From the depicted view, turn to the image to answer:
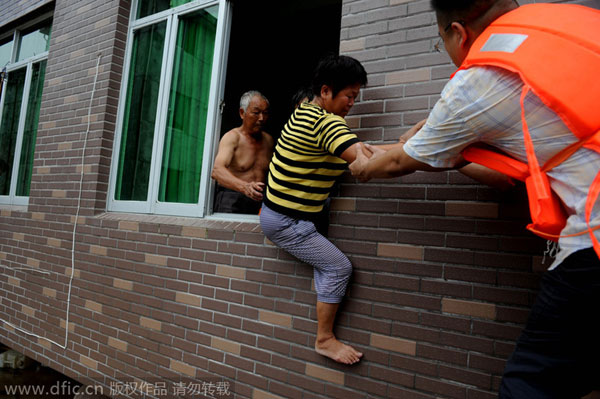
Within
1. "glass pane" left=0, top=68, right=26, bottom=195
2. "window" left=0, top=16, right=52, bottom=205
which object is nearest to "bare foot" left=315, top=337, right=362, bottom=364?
"window" left=0, top=16, right=52, bottom=205

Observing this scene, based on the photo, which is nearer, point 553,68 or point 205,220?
point 553,68

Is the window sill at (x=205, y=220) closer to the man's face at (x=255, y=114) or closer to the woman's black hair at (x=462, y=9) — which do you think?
the man's face at (x=255, y=114)

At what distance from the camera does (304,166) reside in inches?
92.0

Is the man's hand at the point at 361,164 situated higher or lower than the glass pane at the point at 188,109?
lower

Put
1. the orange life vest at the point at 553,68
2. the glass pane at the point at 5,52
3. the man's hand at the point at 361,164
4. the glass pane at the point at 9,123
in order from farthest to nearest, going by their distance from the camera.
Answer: the glass pane at the point at 5,52 < the glass pane at the point at 9,123 < the man's hand at the point at 361,164 < the orange life vest at the point at 553,68

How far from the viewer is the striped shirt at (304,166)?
222cm

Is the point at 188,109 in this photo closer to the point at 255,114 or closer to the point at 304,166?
the point at 255,114

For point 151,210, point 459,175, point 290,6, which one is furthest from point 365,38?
point 290,6

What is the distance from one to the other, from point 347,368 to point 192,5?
3403mm

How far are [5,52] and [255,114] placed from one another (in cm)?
469

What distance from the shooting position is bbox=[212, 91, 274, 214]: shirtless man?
146 inches

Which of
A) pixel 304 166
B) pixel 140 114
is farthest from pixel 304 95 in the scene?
pixel 140 114

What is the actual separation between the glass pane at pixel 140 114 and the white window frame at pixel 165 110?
2.1 inches

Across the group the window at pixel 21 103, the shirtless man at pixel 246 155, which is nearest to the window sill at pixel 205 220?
the shirtless man at pixel 246 155
